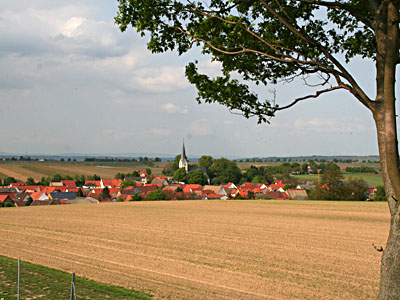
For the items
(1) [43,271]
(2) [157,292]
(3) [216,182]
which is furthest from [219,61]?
(3) [216,182]

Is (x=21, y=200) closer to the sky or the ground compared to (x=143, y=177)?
closer to the ground

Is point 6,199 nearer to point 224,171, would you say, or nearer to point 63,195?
point 63,195

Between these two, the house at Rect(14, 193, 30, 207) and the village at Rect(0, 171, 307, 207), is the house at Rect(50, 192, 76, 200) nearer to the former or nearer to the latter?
the village at Rect(0, 171, 307, 207)

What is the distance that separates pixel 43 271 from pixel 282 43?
11258 millimetres

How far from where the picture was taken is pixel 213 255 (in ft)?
60.3

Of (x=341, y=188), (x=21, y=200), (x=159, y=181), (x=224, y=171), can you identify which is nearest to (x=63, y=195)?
(x=21, y=200)

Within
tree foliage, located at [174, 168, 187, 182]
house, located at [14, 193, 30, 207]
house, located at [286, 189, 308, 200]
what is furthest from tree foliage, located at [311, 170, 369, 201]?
tree foliage, located at [174, 168, 187, 182]

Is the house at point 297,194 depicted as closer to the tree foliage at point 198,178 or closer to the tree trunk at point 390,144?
the tree foliage at point 198,178

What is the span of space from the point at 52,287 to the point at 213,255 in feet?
26.2

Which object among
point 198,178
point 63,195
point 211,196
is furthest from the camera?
point 198,178

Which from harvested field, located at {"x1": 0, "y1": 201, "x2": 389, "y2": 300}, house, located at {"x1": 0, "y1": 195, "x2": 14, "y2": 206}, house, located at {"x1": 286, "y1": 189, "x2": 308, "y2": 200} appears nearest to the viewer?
harvested field, located at {"x1": 0, "y1": 201, "x2": 389, "y2": 300}

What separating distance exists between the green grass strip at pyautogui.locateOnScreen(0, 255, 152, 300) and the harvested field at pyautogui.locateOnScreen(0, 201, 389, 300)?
0.74 m

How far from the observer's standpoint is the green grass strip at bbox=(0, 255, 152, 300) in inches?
436

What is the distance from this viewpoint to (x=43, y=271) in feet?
47.5
